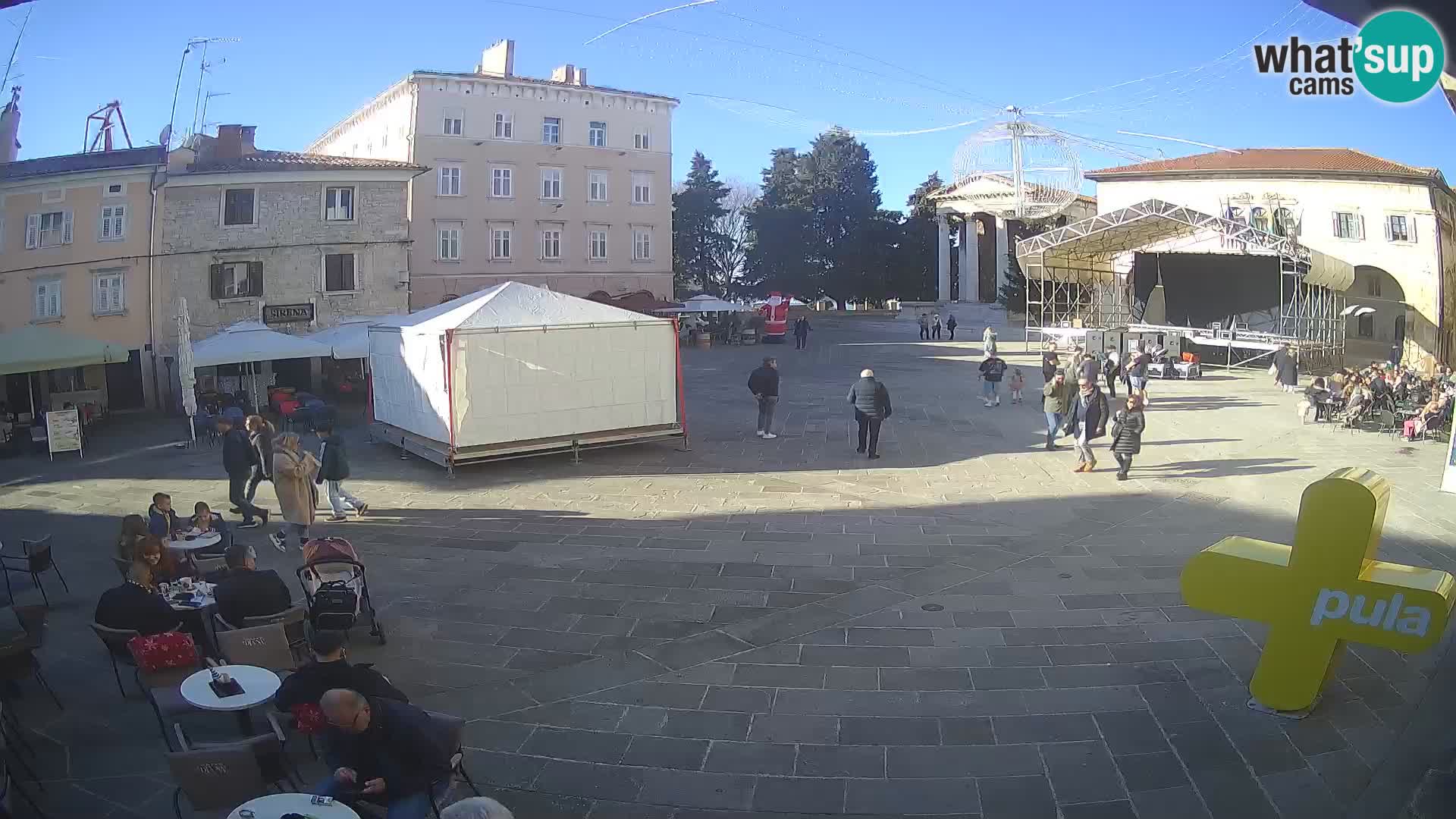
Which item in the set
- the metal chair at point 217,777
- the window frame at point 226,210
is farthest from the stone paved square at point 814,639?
the window frame at point 226,210

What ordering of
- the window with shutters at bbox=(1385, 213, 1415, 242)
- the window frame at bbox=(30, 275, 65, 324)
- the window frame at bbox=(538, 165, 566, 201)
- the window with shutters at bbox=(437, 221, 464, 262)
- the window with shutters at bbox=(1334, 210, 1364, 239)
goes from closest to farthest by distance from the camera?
the window frame at bbox=(30, 275, 65, 324) < the window with shutters at bbox=(1385, 213, 1415, 242) < the window with shutters at bbox=(1334, 210, 1364, 239) < the window with shutters at bbox=(437, 221, 464, 262) < the window frame at bbox=(538, 165, 566, 201)

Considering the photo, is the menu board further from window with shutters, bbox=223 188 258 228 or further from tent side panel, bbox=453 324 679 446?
window with shutters, bbox=223 188 258 228

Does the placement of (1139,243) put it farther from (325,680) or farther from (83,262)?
(325,680)

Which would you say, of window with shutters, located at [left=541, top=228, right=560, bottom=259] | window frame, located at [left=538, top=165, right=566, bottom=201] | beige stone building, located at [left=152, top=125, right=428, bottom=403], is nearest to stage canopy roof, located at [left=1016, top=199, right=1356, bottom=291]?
window with shutters, located at [left=541, top=228, right=560, bottom=259]

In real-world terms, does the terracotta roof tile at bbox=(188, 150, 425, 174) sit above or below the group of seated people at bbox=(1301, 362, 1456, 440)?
above

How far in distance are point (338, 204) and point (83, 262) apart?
27.7 ft

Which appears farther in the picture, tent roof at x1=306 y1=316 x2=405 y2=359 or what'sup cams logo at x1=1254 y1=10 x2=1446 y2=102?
tent roof at x1=306 y1=316 x2=405 y2=359

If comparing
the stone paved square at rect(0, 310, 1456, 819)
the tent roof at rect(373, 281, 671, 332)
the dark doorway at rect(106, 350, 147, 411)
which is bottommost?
the stone paved square at rect(0, 310, 1456, 819)

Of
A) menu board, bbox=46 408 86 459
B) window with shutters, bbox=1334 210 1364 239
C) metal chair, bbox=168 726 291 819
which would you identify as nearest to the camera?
metal chair, bbox=168 726 291 819

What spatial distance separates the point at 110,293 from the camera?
20484 millimetres

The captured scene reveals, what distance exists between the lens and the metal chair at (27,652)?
221 inches

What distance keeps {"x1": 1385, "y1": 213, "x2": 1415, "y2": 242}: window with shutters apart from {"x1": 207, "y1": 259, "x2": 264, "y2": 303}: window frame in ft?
99.1

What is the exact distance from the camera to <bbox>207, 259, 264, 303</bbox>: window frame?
23969 mm

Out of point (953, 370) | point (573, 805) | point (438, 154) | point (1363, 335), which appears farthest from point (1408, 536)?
point (438, 154)
